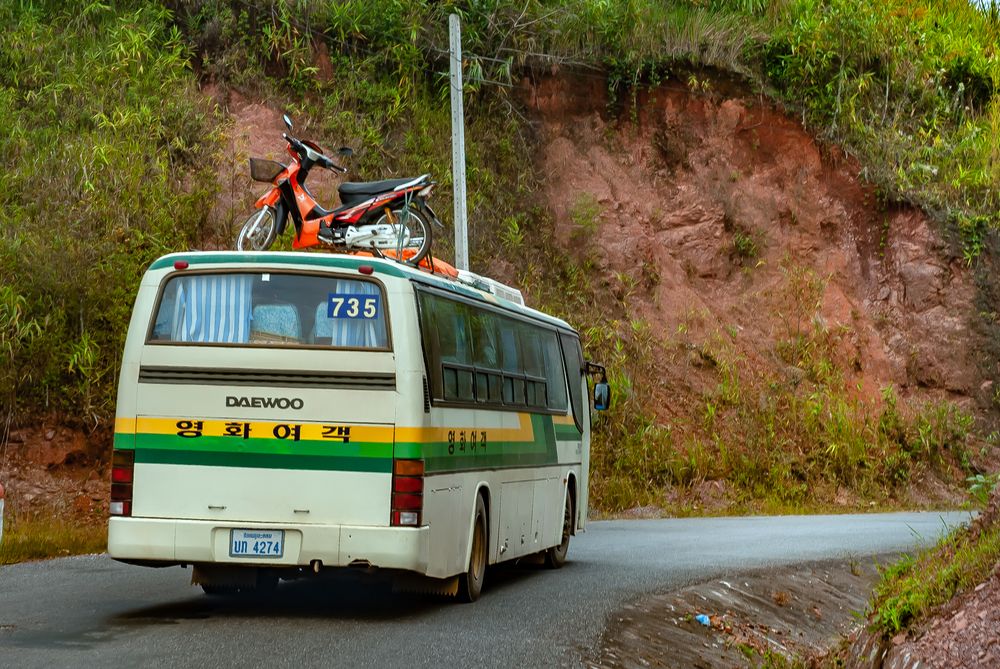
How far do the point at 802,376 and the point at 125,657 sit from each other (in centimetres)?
2421

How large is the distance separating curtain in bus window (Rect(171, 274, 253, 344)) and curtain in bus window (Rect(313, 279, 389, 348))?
0.55 meters

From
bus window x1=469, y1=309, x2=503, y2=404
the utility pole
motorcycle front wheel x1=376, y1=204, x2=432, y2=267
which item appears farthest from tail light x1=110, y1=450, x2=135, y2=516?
the utility pole

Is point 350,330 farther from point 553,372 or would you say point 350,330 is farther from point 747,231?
point 747,231

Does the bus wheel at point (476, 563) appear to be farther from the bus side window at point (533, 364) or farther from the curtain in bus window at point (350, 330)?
the curtain in bus window at point (350, 330)

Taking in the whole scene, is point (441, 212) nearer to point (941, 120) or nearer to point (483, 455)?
point (941, 120)

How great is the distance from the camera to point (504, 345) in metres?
13.6

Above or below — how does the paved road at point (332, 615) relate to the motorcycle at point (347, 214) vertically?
below

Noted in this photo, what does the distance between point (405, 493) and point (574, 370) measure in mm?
6387

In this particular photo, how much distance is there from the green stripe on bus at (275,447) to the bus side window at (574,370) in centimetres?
588

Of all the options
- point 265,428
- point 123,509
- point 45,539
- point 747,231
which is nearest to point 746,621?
point 265,428

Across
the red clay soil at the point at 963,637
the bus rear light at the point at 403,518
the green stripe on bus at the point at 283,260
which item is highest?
the green stripe on bus at the point at 283,260

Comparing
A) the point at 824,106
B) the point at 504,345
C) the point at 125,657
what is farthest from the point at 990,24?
the point at 125,657

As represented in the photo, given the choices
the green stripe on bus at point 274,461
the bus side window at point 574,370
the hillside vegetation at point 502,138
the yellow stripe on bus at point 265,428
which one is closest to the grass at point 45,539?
the hillside vegetation at point 502,138

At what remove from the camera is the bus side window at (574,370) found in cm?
1636
